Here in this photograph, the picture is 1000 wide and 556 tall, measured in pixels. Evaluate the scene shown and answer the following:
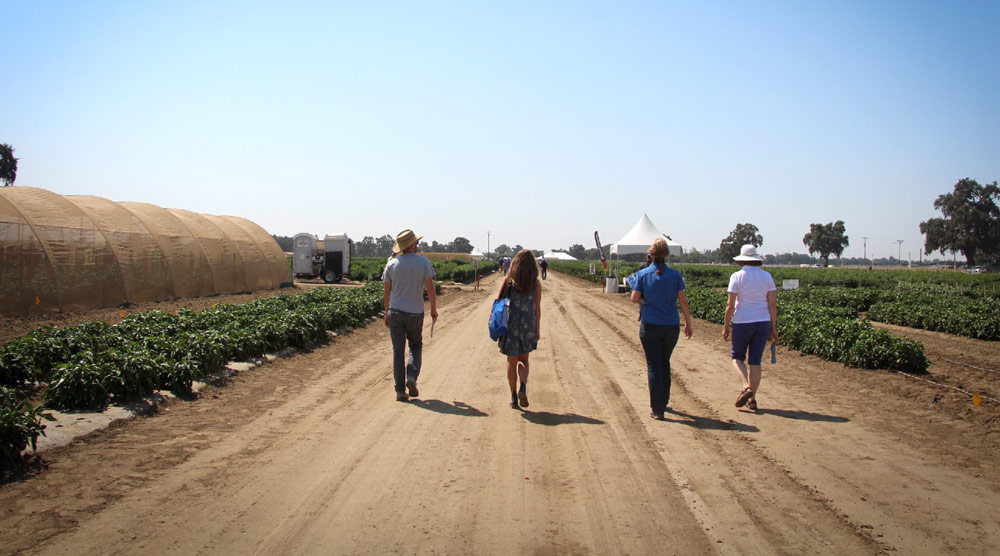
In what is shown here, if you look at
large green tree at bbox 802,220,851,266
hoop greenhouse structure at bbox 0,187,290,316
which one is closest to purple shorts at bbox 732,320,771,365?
hoop greenhouse structure at bbox 0,187,290,316

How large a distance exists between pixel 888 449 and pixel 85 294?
59.3 feet

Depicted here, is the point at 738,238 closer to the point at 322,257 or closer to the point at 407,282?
the point at 322,257

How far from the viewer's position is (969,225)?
82062 mm

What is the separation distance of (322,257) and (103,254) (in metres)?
23.6

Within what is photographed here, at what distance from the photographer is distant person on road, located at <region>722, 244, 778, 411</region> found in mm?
6559

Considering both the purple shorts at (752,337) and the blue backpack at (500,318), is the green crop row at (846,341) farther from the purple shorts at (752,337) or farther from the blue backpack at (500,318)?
the blue backpack at (500,318)

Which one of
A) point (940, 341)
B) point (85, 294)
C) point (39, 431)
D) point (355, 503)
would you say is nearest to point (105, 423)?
point (39, 431)

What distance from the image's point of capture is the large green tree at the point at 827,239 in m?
123

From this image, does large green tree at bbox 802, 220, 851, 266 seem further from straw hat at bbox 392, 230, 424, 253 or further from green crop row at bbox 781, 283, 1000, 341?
straw hat at bbox 392, 230, 424, 253

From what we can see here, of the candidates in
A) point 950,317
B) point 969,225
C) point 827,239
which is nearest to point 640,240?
point 950,317

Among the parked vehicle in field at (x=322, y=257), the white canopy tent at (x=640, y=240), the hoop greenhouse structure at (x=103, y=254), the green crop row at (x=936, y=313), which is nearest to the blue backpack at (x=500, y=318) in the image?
the hoop greenhouse structure at (x=103, y=254)

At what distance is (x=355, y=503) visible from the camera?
4082mm

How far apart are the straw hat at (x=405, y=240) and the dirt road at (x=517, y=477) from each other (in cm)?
184

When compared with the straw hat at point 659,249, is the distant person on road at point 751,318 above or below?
below
